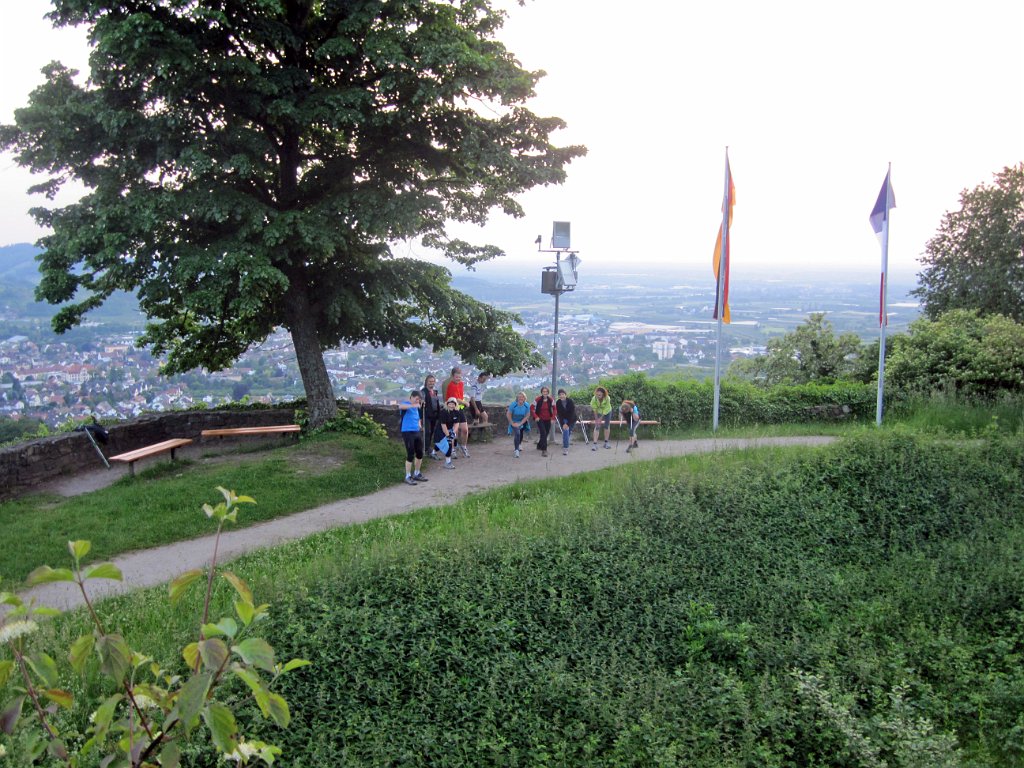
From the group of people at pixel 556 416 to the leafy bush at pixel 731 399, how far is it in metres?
1.62

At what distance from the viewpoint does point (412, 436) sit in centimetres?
1280

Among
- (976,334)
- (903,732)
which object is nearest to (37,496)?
(903,732)

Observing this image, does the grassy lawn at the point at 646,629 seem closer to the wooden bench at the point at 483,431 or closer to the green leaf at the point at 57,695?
the green leaf at the point at 57,695

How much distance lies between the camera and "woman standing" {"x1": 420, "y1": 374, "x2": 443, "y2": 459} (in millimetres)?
13992

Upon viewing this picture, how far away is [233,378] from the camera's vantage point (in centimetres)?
2311

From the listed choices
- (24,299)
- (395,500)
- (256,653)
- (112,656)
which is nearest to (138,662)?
(112,656)

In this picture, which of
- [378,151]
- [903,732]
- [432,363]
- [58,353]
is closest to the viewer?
[903,732]

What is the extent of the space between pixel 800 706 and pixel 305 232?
9527mm

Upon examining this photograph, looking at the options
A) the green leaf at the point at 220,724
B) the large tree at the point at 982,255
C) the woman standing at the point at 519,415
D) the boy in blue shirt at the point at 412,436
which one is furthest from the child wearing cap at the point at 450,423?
the large tree at the point at 982,255

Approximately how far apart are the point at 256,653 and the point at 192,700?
0.28 meters

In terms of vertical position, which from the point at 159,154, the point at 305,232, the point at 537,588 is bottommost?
the point at 537,588

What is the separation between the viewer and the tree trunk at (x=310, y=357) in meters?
15.0

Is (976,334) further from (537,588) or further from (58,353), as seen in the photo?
(58,353)

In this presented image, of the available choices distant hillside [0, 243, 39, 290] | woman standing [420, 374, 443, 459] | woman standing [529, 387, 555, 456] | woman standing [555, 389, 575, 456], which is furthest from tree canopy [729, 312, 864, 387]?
distant hillside [0, 243, 39, 290]
